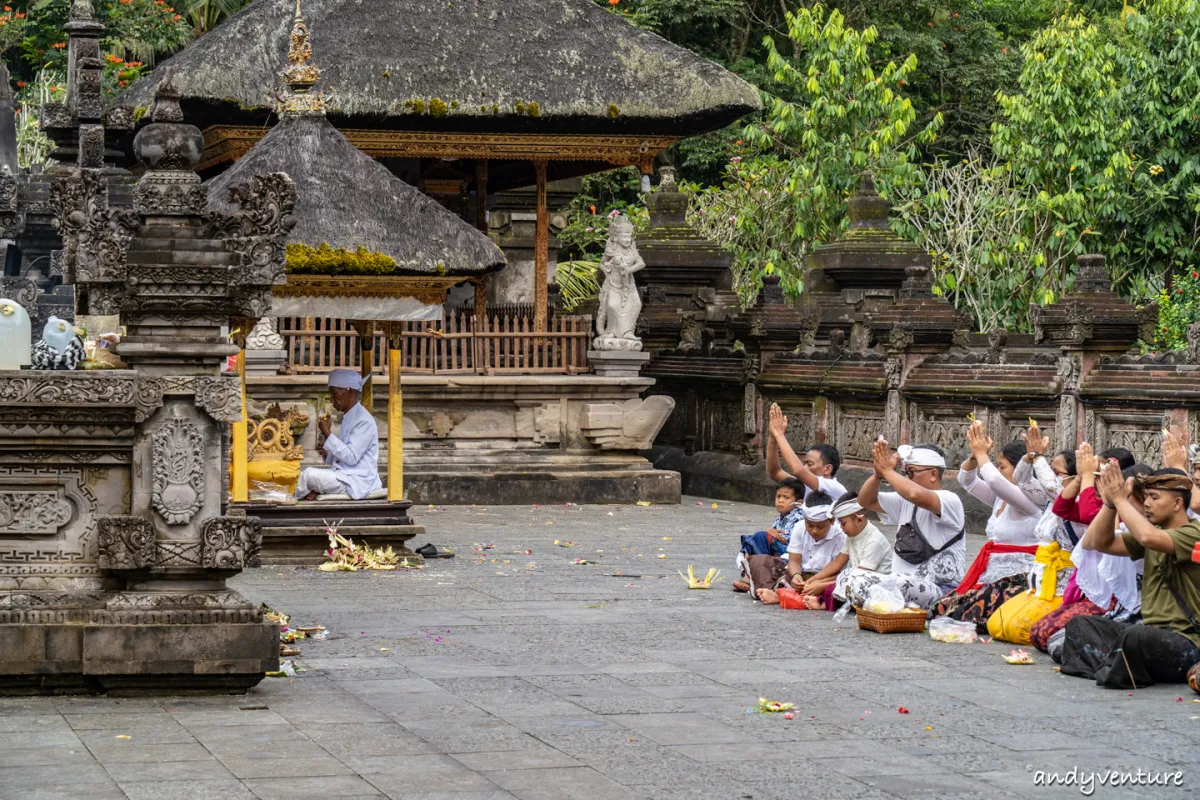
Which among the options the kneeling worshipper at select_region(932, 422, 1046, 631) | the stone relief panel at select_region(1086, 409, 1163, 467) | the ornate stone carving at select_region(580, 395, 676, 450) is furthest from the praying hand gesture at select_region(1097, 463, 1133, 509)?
the ornate stone carving at select_region(580, 395, 676, 450)

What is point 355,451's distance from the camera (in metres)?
14.5

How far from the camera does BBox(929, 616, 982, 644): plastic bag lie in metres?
10.7

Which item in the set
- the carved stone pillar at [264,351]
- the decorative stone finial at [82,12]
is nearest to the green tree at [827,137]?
the carved stone pillar at [264,351]

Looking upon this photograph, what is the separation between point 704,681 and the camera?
9188 millimetres

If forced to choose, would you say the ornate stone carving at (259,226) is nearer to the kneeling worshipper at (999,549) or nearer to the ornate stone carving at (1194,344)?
the kneeling worshipper at (999,549)

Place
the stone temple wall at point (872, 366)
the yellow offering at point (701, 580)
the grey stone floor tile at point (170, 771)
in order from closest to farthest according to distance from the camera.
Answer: the grey stone floor tile at point (170, 771), the yellow offering at point (701, 580), the stone temple wall at point (872, 366)

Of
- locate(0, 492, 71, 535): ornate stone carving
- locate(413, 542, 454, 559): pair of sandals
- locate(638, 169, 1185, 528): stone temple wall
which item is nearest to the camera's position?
locate(0, 492, 71, 535): ornate stone carving

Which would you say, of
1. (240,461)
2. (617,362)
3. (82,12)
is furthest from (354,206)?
(82,12)

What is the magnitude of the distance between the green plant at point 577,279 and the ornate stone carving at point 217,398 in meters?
19.2

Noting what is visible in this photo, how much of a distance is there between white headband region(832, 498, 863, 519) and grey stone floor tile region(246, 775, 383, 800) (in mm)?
5250

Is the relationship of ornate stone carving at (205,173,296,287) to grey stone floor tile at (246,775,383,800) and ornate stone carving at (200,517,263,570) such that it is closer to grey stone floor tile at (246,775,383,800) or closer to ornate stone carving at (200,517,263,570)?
ornate stone carving at (200,517,263,570)

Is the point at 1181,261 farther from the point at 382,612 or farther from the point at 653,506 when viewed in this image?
the point at 382,612

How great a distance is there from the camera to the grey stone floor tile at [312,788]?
6586 mm

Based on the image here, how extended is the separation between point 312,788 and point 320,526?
7.63 m
